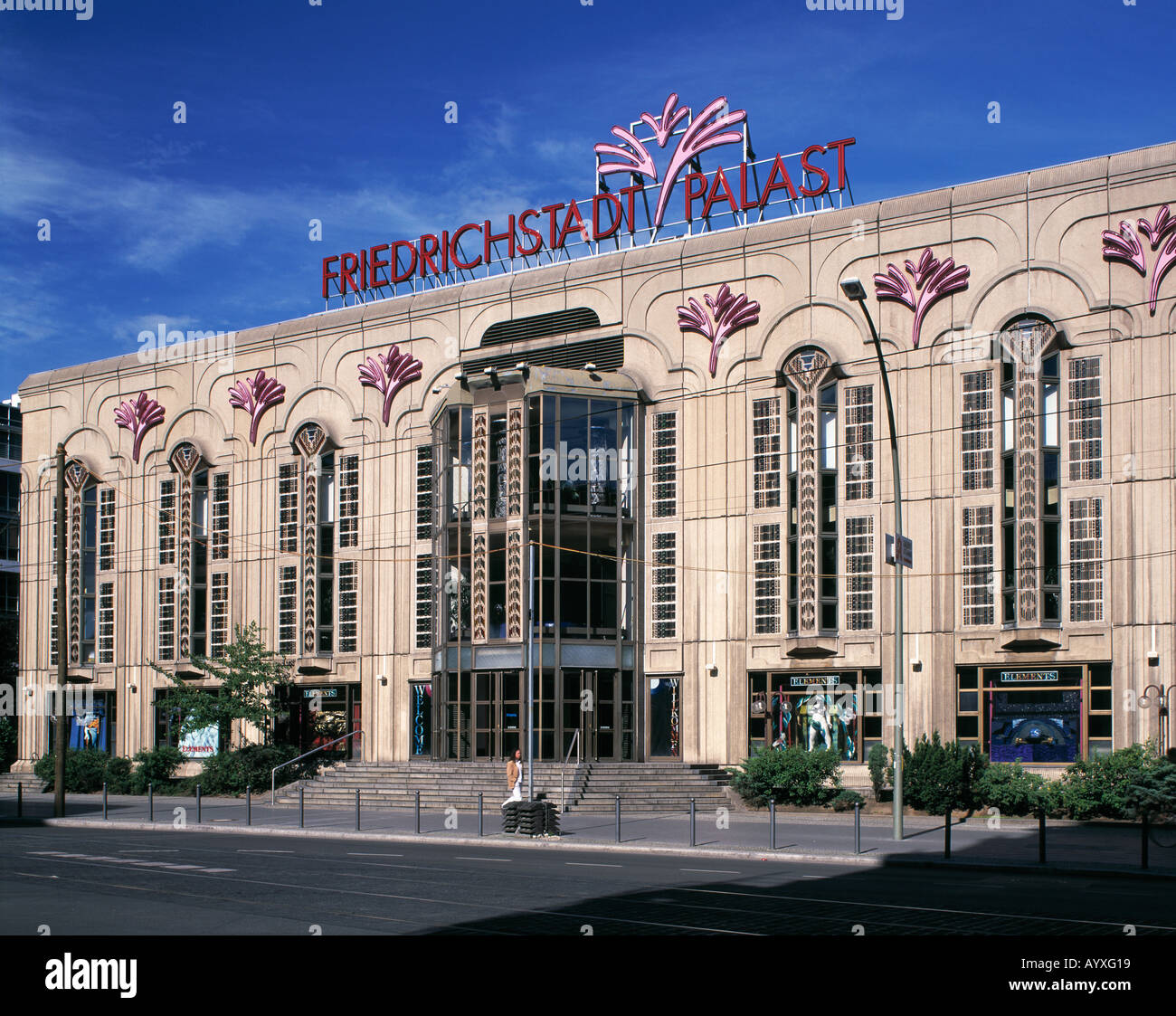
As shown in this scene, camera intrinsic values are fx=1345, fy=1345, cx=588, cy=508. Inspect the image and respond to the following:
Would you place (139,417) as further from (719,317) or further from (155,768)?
(719,317)

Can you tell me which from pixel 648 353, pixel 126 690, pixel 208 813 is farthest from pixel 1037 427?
pixel 126 690

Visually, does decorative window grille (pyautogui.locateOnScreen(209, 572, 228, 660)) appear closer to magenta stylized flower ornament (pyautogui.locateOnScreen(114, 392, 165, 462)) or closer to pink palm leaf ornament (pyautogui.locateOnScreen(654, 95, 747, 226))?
magenta stylized flower ornament (pyautogui.locateOnScreen(114, 392, 165, 462))

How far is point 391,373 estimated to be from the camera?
163 ft

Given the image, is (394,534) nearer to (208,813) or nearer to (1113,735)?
(208,813)

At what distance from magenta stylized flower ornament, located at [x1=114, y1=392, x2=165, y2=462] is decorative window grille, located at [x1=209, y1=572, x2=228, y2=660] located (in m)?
7.19

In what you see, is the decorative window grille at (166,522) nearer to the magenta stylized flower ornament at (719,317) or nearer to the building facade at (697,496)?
the building facade at (697,496)

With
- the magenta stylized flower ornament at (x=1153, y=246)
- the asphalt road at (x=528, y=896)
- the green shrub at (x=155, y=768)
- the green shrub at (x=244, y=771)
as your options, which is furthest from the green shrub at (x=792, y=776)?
the green shrub at (x=155, y=768)

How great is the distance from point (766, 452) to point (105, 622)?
30777mm

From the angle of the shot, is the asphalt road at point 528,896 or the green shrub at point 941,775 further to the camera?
the green shrub at point 941,775

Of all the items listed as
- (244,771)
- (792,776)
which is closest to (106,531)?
(244,771)

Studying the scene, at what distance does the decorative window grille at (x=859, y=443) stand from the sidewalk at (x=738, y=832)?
9563 mm

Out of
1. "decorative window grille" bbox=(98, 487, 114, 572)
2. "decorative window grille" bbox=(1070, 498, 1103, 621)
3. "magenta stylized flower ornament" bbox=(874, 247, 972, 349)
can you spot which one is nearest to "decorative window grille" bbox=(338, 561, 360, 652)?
"decorative window grille" bbox=(98, 487, 114, 572)

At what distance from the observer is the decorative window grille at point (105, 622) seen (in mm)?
56688

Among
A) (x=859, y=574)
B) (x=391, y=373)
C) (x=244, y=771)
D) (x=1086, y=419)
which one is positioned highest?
(x=391, y=373)
